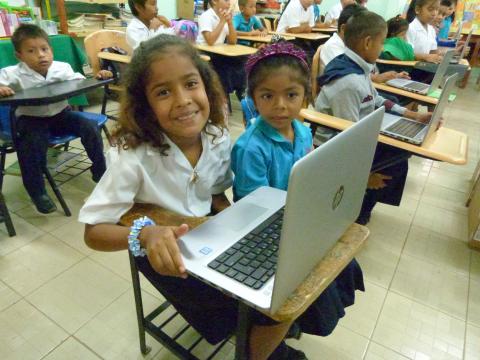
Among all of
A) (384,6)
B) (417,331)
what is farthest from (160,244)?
(384,6)

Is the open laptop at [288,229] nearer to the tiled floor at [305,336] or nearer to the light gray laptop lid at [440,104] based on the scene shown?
the tiled floor at [305,336]

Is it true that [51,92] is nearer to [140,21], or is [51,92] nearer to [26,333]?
[26,333]

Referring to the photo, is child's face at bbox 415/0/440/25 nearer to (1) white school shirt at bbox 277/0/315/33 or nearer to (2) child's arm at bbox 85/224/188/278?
(1) white school shirt at bbox 277/0/315/33

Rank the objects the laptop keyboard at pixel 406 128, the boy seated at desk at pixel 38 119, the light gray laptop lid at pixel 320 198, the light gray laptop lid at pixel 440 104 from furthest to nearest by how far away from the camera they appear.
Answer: the boy seated at desk at pixel 38 119, the laptop keyboard at pixel 406 128, the light gray laptop lid at pixel 440 104, the light gray laptop lid at pixel 320 198

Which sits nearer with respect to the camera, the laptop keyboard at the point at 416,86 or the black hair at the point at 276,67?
the black hair at the point at 276,67

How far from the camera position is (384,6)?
738cm

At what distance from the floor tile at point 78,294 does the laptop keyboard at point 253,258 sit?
1015 millimetres

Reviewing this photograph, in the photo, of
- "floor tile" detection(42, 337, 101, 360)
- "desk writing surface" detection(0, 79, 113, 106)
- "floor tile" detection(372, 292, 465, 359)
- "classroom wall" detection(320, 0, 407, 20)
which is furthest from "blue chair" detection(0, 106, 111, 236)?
"classroom wall" detection(320, 0, 407, 20)

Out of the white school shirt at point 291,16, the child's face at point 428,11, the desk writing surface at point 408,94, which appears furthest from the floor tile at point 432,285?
the white school shirt at point 291,16

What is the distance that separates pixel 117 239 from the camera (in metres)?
0.73

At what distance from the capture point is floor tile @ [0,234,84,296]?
1.49 metres

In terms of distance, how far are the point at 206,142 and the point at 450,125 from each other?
12.2 ft

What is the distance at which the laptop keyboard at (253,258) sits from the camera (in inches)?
22.4

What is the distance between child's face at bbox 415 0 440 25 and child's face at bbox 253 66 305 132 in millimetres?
2578
